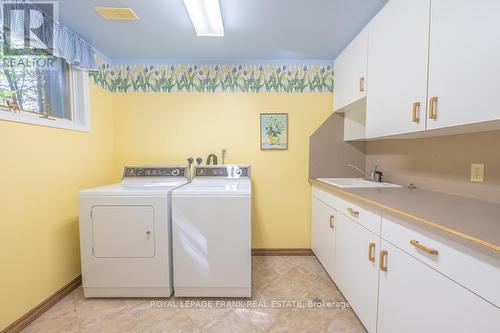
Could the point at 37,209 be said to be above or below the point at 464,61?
below

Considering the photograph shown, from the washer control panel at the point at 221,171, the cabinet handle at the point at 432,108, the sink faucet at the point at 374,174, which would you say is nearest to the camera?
the cabinet handle at the point at 432,108

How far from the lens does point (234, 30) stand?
190 cm

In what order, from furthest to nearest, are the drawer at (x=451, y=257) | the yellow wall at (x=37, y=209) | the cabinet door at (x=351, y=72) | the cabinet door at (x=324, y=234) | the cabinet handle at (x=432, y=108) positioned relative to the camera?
the cabinet door at (x=324, y=234) → the cabinet door at (x=351, y=72) → the yellow wall at (x=37, y=209) → the cabinet handle at (x=432, y=108) → the drawer at (x=451, y=257)

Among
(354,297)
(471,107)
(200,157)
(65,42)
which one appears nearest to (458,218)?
(471,107)

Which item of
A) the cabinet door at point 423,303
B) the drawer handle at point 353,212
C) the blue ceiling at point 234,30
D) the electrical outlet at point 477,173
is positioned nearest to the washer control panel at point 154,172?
the blue ceiling at point 234,30

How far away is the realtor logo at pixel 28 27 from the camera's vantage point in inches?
57.7

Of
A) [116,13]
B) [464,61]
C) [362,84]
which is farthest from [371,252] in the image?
[116,13]

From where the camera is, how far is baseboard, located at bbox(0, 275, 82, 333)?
57.1 inches

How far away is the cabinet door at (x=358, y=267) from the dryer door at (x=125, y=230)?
156 cm

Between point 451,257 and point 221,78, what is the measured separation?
2.52 m

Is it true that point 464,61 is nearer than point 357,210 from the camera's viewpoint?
Yes

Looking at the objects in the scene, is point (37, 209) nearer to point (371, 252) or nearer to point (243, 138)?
point (243, 138)

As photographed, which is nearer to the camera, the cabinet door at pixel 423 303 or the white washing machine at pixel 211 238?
the cabinet door at pixel 423 303

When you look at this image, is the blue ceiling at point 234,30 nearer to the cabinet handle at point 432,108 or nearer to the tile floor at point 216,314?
the cabinet handle at point 432,108
